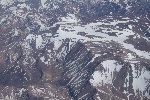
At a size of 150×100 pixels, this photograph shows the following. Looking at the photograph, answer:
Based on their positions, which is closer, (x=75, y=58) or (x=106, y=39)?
(x=75, y=58)

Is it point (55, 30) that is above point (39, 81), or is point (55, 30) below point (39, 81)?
above

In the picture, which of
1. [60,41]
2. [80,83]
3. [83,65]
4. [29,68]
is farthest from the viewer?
[60,41]

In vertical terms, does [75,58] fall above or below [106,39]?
below

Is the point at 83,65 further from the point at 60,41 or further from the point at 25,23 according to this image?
the point at 25,23

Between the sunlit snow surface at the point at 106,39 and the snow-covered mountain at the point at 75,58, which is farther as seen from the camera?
the sunlit snow surface at the point at 106,39

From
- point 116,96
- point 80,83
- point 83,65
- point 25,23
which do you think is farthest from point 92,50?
point 25,23

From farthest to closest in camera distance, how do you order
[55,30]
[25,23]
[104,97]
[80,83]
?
[25,23] < [55,30] < [80,83] < [104,97]

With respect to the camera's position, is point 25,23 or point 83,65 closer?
point 83,65

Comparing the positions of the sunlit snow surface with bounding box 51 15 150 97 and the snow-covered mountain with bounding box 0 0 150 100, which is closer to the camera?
the snow-covered mountain with bounding box 0 0 150 100
